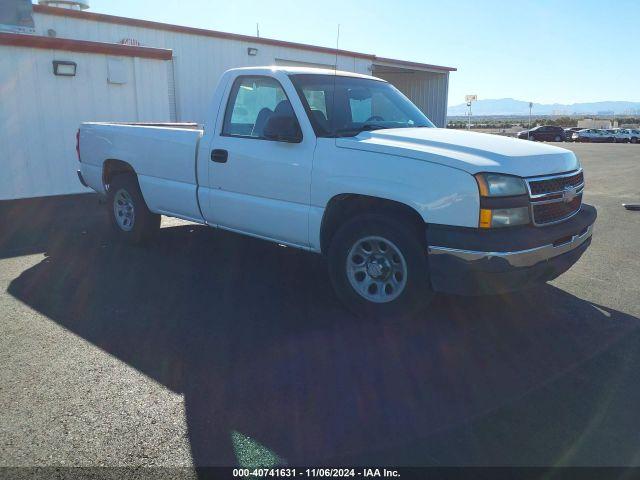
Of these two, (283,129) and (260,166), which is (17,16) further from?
(283,129)

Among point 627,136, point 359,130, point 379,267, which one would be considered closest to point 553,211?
point 379,267

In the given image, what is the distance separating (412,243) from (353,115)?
1.60 m

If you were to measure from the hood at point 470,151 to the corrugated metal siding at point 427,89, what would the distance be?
22.7m

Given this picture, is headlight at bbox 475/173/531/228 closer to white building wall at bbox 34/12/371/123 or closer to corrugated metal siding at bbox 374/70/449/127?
white building wall at bbox 34/12/371/123

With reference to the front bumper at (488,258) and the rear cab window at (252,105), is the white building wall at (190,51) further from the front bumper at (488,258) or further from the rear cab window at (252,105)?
the front bumper at (488,258)

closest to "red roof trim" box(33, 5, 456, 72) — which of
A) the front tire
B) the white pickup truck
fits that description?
the white pickup truck

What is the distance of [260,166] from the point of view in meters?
5.06

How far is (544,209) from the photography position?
13.6ft

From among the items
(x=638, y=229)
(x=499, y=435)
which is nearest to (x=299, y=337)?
(x=499, y=435)

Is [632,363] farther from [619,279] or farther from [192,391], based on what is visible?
[192,391]

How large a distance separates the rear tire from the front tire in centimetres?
307

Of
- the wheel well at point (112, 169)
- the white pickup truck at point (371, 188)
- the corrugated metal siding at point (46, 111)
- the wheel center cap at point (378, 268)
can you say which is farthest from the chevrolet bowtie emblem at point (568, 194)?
the corrugated metal siding at point (46, 111)

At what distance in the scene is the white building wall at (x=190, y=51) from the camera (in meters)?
13.3

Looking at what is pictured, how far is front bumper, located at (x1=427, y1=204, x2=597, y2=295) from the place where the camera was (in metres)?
3.79
